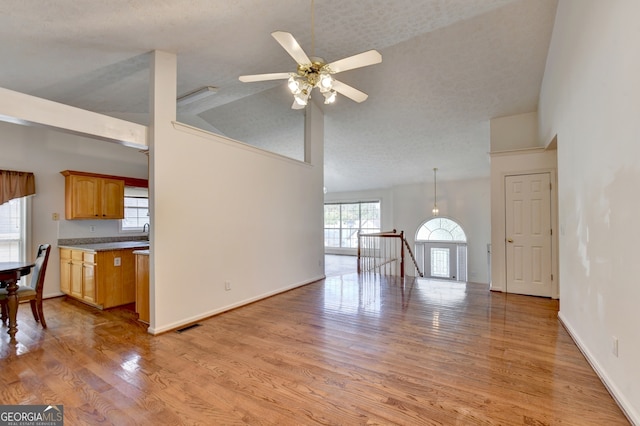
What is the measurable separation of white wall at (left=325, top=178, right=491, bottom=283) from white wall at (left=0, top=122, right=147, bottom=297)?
312 inches

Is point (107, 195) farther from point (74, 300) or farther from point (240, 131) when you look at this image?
point (240, 131)

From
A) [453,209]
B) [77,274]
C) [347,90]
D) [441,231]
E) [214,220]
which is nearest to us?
[347,90]

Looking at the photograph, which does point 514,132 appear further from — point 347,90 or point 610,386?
point 610,386

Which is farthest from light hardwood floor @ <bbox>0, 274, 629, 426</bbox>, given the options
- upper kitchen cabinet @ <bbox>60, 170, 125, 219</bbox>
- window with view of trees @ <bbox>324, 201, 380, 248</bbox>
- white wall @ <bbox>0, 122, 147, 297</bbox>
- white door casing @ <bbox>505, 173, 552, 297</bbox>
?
window with view of trees @ <bbox>324, 201, 380, 248</bbox>

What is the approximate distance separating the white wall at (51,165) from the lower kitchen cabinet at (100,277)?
0.40 metres

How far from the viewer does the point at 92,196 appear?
494 cm

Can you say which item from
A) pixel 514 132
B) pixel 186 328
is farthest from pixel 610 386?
pixel 514 132

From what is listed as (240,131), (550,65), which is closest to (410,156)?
(550,65)

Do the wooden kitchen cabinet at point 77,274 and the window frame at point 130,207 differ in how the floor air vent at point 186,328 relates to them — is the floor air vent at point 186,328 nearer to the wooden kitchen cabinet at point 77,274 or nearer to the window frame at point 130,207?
the wooden kitchen cabinet at point 77,274

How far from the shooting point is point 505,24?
362 cm

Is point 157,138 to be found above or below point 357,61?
below

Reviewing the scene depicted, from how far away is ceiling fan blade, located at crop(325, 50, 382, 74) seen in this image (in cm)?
221

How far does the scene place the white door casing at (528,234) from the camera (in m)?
4.43

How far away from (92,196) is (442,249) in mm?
9158
